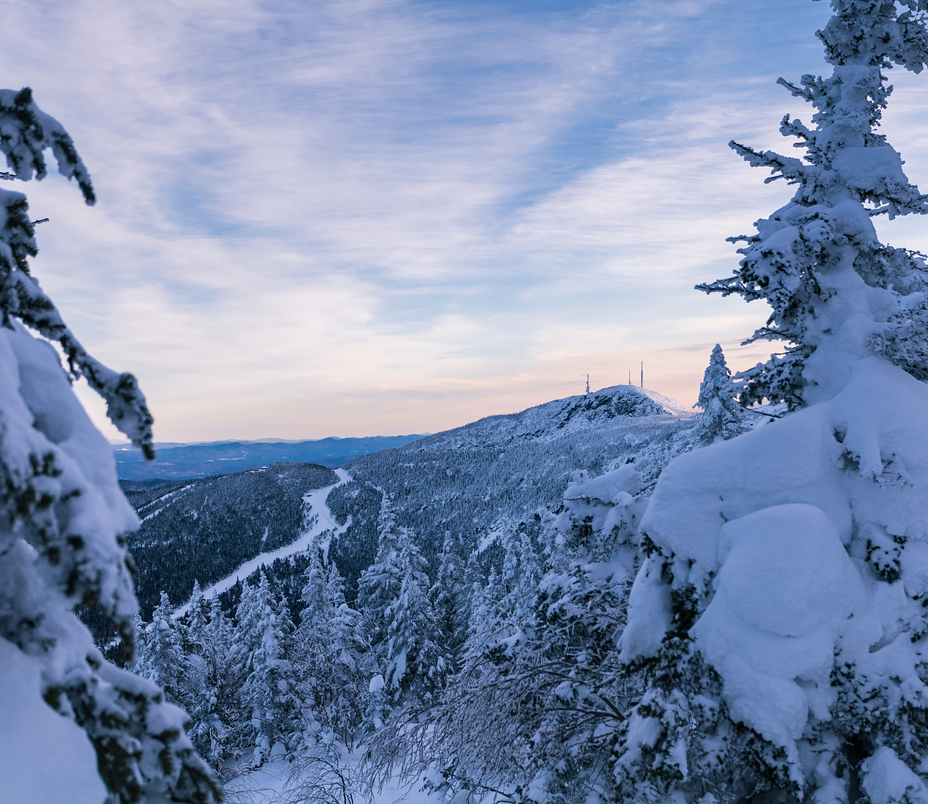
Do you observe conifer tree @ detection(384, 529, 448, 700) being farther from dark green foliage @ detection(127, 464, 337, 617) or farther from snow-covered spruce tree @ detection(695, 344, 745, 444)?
dark green foliage @ detection(127, 464, 337, 617)

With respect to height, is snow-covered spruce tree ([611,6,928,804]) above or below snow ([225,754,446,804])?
above

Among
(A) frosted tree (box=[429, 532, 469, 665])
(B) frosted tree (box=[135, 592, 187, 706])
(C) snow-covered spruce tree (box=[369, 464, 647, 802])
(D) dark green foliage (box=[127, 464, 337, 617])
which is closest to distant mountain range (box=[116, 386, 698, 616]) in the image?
(D) dark green foliage (box=[127, 464, 337, 617])

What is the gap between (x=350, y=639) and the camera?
103 feet

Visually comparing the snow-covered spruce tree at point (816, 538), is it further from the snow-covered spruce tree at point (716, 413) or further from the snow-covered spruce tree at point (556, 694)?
the snow-covered spruce tree at point (716, 413)

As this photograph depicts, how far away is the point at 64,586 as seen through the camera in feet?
5.73

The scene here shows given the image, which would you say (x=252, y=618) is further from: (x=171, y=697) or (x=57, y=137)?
(x=57, y=137)

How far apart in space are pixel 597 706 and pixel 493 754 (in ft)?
5.32

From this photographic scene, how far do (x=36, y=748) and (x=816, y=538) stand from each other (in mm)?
5943

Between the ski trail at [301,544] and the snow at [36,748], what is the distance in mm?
83679

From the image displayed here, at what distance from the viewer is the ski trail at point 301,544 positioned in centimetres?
9387

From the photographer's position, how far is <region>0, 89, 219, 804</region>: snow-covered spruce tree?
1719mm

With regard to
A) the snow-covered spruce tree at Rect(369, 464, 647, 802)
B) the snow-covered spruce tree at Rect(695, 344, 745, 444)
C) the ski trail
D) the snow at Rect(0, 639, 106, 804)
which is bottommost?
the ski trail

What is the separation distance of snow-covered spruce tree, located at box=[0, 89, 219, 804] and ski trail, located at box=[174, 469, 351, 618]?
275ft

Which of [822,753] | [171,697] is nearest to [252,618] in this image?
[171,697]
